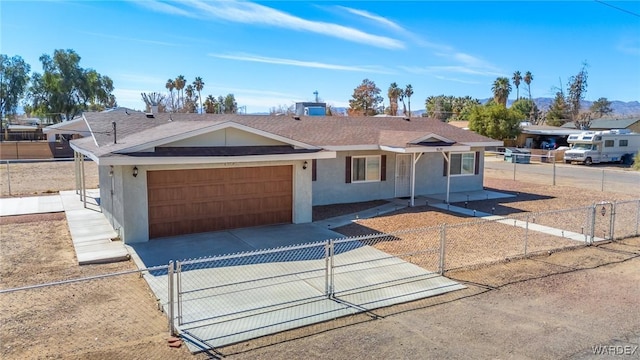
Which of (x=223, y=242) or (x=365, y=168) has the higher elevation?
(x=365, y=168)

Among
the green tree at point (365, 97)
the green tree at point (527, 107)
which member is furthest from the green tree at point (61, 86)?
the green tree at point (527, 107)

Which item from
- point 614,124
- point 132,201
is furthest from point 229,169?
point 614,124

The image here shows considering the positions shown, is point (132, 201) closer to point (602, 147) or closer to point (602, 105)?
point (602, 147)

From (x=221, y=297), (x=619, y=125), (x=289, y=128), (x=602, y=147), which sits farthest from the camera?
Result: (x=619, y=125)

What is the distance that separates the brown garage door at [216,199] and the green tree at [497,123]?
3909 cm

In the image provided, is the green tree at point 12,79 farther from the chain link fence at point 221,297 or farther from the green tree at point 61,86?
the chain link fence at point 221,297

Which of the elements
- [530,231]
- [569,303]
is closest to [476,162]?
[530,231]

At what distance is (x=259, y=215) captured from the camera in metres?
Result: 15.3

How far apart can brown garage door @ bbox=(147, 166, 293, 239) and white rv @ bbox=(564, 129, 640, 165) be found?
36601 millimetres

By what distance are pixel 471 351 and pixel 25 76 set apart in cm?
7039

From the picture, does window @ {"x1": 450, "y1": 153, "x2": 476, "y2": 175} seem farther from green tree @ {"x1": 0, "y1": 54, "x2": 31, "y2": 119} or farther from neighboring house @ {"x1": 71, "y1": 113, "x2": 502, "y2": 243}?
green tree @ {"x1": 0, "y1": 54, "x2": 31, "y2": 119}

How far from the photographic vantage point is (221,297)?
9242 mm

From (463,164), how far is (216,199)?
568 inches

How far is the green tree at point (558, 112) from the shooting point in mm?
79875
